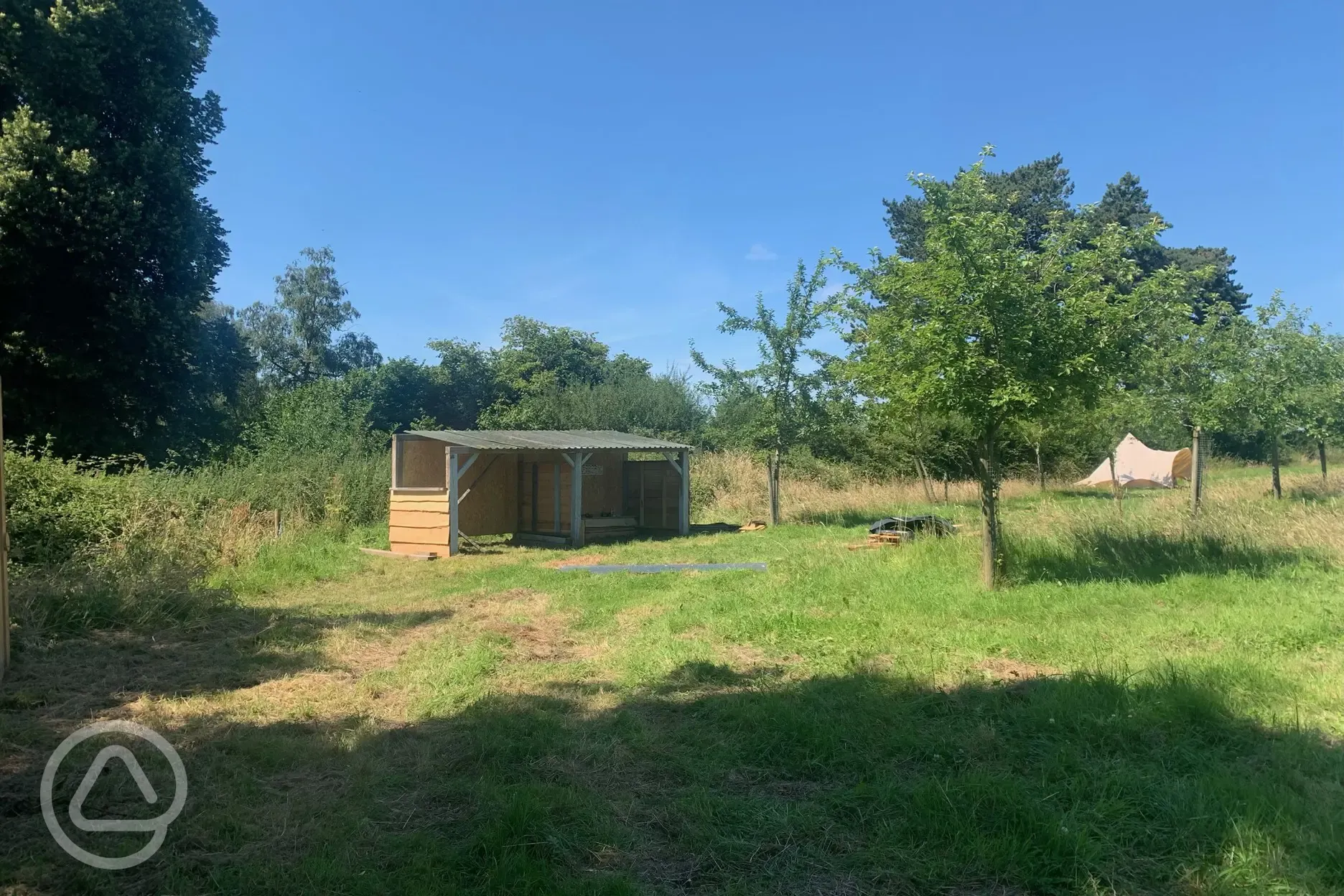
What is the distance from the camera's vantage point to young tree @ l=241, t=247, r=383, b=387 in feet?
143

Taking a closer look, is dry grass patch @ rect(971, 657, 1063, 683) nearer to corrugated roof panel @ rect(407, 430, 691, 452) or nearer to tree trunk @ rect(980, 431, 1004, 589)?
tree trunk @ rect(980, 431, 1004, 589)

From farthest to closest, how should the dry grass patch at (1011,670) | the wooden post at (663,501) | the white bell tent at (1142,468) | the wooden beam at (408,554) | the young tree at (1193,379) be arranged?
the white bell tent at (1142,468) < the wooden post at (663,501) < the young tree at (1193,379) < the wooden beam at (408,554) < the dry grass patch at (1011,670)

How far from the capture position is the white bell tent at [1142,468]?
96.0 feet

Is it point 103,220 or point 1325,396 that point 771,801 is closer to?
point 103,220

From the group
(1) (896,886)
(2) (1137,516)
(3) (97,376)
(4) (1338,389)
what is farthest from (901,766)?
(4) (1338,389)

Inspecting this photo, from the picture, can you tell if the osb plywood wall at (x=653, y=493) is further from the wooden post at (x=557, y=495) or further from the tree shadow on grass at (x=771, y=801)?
the tree shadow on grass at (x=771, y=801)

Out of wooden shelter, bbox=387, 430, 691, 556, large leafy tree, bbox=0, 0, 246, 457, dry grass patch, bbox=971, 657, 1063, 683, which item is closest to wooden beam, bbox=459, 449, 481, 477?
wooden shelter, bbox=387, 430, 691, 556

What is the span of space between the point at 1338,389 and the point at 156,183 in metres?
26.9

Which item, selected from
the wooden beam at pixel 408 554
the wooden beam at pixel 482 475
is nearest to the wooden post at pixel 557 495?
the wooden beam at pixel 482 475

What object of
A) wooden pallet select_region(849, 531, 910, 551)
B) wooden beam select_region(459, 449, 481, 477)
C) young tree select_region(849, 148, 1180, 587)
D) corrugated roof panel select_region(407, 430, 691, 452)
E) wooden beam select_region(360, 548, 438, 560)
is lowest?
wooden beam select_region(360, 548, 438, 560)

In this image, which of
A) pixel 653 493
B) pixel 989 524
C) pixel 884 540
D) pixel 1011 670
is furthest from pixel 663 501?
pixel 1011 670

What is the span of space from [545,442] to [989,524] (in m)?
10.2

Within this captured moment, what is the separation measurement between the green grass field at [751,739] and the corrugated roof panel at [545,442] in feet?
21.2

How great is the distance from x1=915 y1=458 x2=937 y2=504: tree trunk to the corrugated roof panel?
9.07 meters
